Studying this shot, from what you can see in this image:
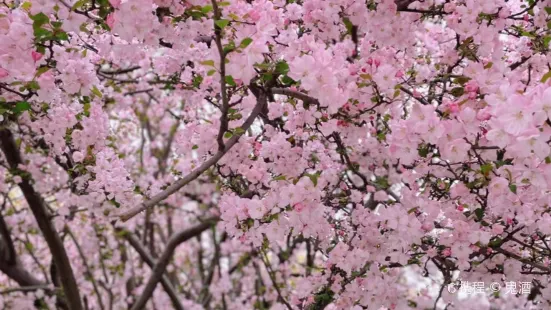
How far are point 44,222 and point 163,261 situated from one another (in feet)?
4.12

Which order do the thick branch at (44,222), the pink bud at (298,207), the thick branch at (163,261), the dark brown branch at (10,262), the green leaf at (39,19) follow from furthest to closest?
the thick branch at (163,261), the dark brown branch at (10,262), the thick branch at (44,222), the pink bud at (298,207), the green leaf at (39,19)

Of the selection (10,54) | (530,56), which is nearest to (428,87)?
(530,56)

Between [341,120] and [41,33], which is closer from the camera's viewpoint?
[41,33]

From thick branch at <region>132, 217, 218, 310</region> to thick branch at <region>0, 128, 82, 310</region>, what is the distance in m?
0.65

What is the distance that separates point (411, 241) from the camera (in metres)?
2.54

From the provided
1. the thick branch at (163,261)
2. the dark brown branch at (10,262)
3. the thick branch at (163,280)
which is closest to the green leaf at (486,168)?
the thick branch at (163,261)

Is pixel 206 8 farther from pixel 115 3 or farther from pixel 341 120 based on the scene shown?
pixel 341 120

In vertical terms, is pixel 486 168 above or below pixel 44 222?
below

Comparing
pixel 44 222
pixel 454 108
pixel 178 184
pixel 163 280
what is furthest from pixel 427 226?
pixel 163 280

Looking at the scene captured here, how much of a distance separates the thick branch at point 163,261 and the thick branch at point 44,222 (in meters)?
0.65

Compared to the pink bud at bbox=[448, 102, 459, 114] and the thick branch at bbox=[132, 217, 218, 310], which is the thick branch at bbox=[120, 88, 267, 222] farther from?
the thick branch at bbox=[132, 217, 218, 310]

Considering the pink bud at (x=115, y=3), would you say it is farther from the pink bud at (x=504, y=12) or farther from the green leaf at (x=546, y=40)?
the green leaf at (x=546, y=40)

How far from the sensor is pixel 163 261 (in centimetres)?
529

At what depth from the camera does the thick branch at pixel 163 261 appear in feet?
17.0
